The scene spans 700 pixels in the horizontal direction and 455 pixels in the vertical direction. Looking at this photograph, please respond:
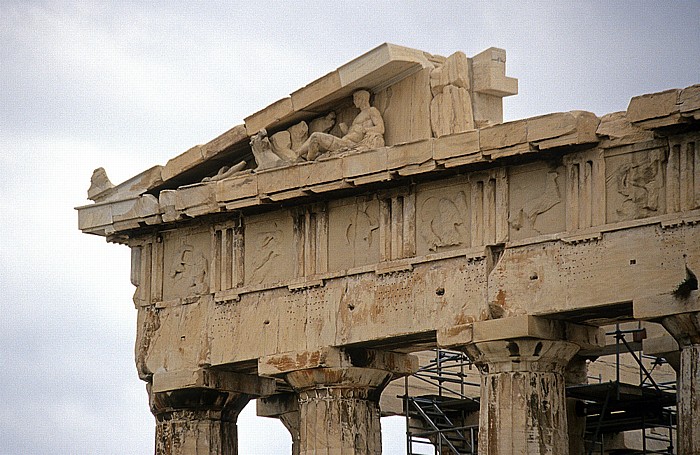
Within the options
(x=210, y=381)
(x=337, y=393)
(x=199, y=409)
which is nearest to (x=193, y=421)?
(x=199, y=409)

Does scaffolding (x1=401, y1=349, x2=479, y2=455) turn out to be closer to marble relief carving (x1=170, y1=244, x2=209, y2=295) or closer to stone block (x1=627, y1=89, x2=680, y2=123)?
marble relief carving (x1=170, y1=244, x2=209, y2=295)

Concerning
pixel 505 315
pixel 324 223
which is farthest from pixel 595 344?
pixel 324 223

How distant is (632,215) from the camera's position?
23766mm

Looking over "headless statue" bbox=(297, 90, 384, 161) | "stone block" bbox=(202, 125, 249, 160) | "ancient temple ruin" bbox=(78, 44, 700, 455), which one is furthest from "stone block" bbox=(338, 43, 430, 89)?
"stone block" bbox=(202, 125, 249, 160)

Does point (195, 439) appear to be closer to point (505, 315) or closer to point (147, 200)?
point (147, 200)

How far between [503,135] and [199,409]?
675 centimetres

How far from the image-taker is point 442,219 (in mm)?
25578

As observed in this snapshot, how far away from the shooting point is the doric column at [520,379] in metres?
24.4

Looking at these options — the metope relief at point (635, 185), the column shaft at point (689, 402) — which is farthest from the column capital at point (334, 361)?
the column shaft at point (689, 402)

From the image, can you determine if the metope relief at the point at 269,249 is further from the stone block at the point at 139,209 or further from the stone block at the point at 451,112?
the stone block at the point at 451,112

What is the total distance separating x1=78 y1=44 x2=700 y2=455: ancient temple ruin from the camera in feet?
77.7

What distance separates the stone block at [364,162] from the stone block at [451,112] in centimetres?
78

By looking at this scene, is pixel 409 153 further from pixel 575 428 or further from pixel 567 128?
pixel 575 428

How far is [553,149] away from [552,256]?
1.28m
